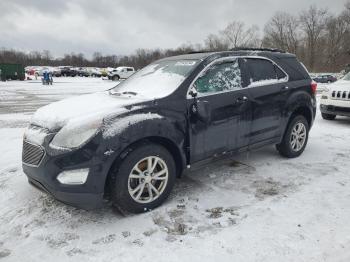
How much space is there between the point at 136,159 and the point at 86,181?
1.76ft

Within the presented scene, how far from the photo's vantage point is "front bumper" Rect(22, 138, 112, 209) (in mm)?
3195

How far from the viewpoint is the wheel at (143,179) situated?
3.39 meters

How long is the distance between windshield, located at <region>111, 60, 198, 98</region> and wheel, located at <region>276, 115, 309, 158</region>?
2.12 metres

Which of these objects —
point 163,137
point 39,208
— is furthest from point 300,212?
point 39,208

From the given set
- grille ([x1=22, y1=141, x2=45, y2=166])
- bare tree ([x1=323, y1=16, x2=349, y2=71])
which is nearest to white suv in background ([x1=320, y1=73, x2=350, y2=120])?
grille ([x1=22, y1=141, x2=45, y2=166])

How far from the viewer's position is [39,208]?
151 inches

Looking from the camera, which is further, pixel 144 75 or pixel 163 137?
pixel 144 75

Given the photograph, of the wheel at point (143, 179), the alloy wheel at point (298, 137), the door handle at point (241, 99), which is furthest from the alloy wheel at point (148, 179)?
the alloy wheel at point (298, 137)

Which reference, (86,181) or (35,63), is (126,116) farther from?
(35,63)

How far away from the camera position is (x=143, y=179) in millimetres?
3586

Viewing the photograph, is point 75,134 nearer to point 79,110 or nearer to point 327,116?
point 79,110

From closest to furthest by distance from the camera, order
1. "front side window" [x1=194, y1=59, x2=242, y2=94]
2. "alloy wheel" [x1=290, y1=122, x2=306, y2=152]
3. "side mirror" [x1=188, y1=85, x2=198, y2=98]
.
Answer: "side mirror" [x1=188, y1=85, x2=198, y2=98] → "front side window" [x1=194, y1=59, x2=242, y2=94] → "alloy wheel" [x1=290, y1=122, x2=306, y2=152]

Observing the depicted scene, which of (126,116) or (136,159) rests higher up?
(126,116)

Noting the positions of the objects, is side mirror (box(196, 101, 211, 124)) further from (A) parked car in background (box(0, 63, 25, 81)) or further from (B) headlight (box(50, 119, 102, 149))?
(A) parked car in background (box(0, 63, 25, 81))
